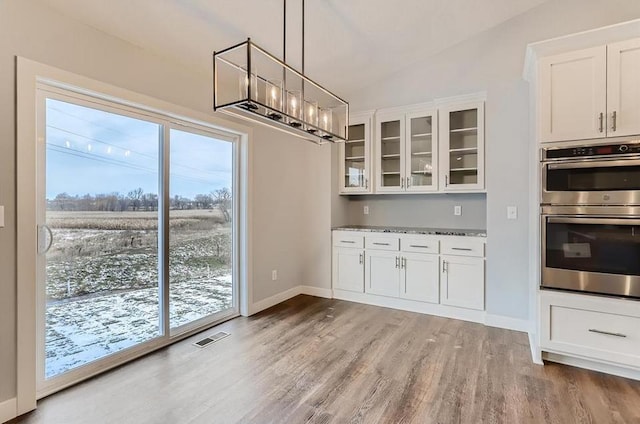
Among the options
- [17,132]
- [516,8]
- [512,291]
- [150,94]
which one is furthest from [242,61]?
[512,291]

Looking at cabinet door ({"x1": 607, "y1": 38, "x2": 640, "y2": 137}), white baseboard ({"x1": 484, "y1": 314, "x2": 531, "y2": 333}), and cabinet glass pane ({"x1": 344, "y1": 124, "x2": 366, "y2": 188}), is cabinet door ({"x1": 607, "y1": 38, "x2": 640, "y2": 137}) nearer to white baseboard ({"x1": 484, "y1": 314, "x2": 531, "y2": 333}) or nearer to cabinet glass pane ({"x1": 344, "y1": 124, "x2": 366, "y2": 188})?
white baseboard ({"x1": 484, "y1": 314, "x2": 531, "y2": 333})

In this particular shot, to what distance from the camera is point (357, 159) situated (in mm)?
4523

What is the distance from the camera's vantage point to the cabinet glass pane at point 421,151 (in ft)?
13.3

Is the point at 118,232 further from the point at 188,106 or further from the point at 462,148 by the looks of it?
the point at 462,148

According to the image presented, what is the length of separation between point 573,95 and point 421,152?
1.72 metres

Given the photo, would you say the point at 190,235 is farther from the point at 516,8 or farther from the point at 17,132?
the point at 516,8

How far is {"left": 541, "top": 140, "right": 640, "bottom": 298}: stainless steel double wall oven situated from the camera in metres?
2.39

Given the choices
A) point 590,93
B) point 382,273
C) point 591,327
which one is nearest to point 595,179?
point 590,93

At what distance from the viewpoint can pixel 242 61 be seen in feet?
9.59

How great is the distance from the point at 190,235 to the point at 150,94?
1.31m

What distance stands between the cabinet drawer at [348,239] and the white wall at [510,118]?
4.84ft

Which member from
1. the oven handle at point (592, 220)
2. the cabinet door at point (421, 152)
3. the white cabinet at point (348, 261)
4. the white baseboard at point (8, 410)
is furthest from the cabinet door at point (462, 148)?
the white baseboard at point (8, 410)

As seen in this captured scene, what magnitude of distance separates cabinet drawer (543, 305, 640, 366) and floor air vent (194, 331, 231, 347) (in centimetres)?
275

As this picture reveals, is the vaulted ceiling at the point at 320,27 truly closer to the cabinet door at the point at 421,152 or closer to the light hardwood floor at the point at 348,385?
the cabinet door at the point at 421,152
